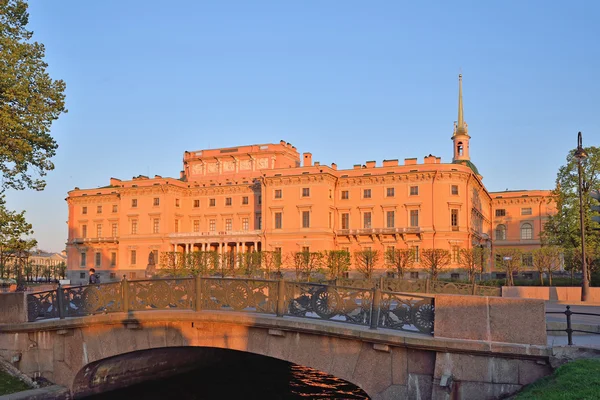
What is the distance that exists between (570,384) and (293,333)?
5.27 meters

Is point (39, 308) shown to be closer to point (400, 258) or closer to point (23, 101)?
point (23, 101)

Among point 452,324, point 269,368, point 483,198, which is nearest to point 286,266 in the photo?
point 483,198

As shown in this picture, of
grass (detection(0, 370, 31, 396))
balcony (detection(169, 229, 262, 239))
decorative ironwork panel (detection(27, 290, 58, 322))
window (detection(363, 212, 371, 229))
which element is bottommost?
grass (detection(0, 370, 31, 396))

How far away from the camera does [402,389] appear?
10.3 m

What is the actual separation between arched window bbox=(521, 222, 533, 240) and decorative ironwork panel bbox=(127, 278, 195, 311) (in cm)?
7797

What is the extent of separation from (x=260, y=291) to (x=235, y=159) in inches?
2730

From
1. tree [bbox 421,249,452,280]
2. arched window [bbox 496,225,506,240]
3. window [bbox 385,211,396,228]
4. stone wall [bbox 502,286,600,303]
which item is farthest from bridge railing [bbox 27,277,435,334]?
arched window [bbox 496,225,506,240]

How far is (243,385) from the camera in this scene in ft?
55.0

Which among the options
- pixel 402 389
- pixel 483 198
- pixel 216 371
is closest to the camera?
pixel 402 389

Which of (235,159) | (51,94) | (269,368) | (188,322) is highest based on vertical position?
(235,159)

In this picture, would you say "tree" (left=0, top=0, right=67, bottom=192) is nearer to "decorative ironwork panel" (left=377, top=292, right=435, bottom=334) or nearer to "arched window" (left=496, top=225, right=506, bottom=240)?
"decorative ironwork panel" (left=377, top=292, right=435, bottom=334)

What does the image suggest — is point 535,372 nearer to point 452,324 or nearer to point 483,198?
point 452,324

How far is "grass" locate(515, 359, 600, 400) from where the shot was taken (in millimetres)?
7652

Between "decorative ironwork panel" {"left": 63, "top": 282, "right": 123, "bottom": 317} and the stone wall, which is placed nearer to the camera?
"decorative ironwork panel" {"left": 63, "top": 282, "right": 123, "bottom": 317}
